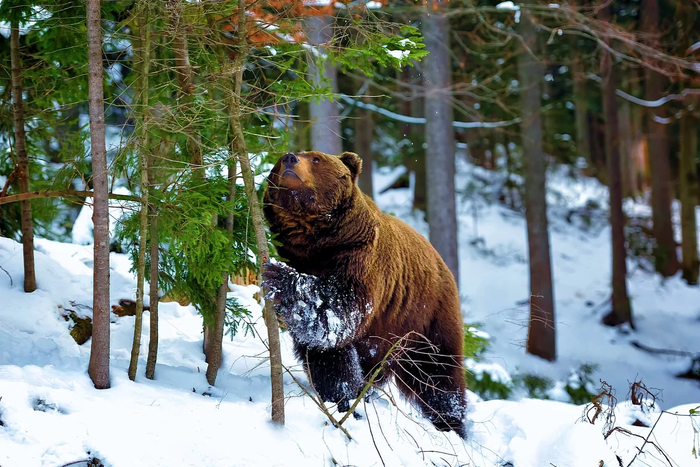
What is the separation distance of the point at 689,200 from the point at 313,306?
16122 mm

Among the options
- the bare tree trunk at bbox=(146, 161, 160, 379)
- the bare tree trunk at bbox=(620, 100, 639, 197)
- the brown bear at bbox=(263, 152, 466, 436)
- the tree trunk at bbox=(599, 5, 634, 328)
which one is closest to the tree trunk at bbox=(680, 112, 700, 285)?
the tree trunk at bbox=(599, 5, 634, 328)

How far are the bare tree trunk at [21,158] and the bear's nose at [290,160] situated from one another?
2.15m

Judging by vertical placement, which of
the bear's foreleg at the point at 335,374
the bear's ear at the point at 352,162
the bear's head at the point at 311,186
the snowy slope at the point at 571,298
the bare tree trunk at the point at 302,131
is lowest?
the snowy slope at the point at 571,298

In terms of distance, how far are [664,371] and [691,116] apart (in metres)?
7.82

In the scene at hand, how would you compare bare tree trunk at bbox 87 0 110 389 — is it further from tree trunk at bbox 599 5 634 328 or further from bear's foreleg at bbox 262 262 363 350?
tree trunk at bbox 599 5 634 328

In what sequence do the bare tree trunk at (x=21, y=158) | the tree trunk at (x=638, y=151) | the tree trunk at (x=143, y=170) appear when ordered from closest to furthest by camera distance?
the tree trunk at (x=143, y=170) → the bare tree trunk at (x=21, y=158) → the tree trunk at (x=638, y=151)

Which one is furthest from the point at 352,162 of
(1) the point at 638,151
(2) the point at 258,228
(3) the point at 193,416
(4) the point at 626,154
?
(1) the point at 638,151

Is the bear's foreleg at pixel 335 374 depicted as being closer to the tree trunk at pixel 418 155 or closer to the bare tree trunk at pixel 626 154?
the tree trunk at pixel 418 155

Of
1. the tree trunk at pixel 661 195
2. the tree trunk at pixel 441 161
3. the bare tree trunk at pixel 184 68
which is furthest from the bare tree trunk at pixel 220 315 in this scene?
the tree trunk at pixel 661 195

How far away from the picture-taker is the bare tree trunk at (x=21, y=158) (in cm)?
487

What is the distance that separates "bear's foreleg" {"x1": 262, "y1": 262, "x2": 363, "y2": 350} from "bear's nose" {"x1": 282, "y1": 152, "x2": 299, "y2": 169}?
2.45ft

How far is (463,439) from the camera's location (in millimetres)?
5391

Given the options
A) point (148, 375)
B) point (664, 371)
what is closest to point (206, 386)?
point (148, 375)

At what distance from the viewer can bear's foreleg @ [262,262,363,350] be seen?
4.39m
